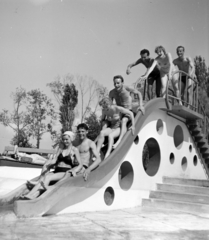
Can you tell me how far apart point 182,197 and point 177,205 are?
313 millimetres

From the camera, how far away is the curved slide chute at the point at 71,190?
509cm

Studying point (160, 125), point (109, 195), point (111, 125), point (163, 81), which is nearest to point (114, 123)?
point (111, 125)

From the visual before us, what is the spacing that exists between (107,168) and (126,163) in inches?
49.7

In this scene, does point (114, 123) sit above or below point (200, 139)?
below

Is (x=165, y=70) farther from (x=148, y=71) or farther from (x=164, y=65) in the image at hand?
(x=148, y=71)

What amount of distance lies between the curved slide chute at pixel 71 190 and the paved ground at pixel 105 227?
0.58 feet

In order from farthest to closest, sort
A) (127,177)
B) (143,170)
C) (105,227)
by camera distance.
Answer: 1. (143,170)
2. (127,177)
3. (105,227)

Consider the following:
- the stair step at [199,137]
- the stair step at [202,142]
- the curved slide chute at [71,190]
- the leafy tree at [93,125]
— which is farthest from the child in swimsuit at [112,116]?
the leafy tree at [93,125]

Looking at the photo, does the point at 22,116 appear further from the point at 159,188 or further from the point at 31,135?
the point at 159,188

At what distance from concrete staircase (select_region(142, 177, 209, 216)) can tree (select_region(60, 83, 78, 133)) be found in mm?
18103

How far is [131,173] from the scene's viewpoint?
7824 millimetres

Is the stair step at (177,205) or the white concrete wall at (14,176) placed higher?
the white concrete wall at (14,176)

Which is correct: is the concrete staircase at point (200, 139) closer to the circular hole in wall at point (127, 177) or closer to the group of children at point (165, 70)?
the group of children at point (165, 70)

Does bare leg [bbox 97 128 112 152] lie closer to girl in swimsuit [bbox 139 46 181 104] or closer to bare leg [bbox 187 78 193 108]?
girl in swimsuit [bbox 139 46 181 104]
